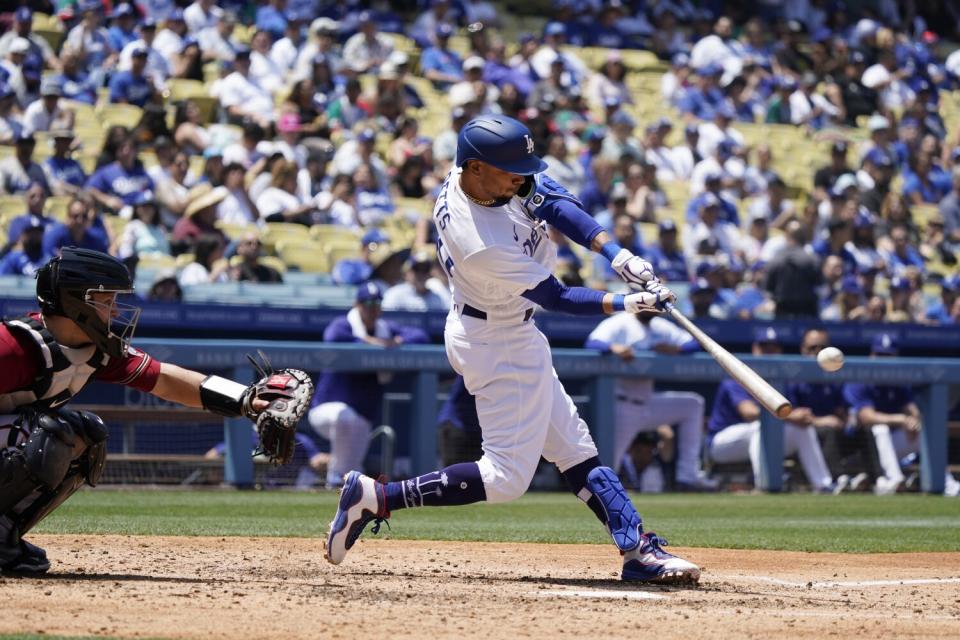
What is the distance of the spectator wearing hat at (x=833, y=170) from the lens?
52.8ft

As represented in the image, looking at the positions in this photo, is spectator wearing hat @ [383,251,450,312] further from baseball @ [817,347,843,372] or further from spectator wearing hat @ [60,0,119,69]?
baseball @ [817,347,843,372]

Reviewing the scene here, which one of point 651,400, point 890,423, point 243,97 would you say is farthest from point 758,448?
point 243,97

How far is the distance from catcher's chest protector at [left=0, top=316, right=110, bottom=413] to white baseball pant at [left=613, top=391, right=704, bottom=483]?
643cm

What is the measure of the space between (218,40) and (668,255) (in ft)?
15.8

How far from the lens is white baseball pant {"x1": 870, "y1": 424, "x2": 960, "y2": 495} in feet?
37.7

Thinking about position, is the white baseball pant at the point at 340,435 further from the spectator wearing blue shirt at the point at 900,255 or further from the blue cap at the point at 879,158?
the blue cap at the point at 879,158

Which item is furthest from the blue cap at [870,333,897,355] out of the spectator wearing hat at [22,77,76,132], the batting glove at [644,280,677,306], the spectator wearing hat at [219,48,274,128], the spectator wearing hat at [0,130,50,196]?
the batting glove at [644,280,677,306]

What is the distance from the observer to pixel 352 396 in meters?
10.3

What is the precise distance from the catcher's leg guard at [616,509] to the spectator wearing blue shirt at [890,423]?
6.87 meters

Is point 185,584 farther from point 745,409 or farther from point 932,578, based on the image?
point 745,409

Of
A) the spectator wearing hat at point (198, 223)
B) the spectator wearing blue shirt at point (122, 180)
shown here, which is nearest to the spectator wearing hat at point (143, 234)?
the spectator wearing hat at point (198, 223)

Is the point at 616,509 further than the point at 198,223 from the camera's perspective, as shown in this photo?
No

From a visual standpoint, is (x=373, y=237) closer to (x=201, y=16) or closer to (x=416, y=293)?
(x=416, y=293)

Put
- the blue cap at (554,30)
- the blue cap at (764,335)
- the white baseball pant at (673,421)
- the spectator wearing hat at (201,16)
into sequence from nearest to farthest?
the white baseball pant at (673,421) → the blue cap at (764,335) → the spectator wearing hat at (201,16) → the blue cap at (554,30)
